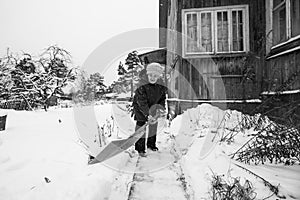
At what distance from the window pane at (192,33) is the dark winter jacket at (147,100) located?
2780 mm

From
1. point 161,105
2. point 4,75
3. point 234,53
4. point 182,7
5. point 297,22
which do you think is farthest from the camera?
point 4,75

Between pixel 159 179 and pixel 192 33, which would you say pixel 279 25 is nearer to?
pixel 192 33

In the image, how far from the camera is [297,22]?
4.54m

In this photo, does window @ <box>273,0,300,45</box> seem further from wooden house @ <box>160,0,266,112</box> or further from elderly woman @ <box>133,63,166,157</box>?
elderly woman @ <box>133,63,166,157</box>

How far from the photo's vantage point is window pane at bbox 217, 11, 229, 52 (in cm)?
613

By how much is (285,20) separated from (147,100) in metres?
3.94

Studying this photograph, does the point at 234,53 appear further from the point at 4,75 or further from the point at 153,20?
the point at 153,20

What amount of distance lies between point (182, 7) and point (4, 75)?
14.6m

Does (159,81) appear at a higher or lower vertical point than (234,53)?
lower

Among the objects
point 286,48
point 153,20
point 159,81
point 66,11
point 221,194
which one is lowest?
point 221,194

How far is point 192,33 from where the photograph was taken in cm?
633

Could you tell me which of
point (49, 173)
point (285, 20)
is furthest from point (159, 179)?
point (285, 20)

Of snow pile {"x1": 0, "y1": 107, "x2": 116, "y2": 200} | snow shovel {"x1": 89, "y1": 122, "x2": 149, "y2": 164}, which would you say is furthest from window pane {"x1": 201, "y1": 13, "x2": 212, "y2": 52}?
snow pile {"x1": 0, "y1": 107, "x2": 116, "y2": 200}

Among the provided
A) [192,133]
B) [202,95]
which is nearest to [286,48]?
[202,95]
